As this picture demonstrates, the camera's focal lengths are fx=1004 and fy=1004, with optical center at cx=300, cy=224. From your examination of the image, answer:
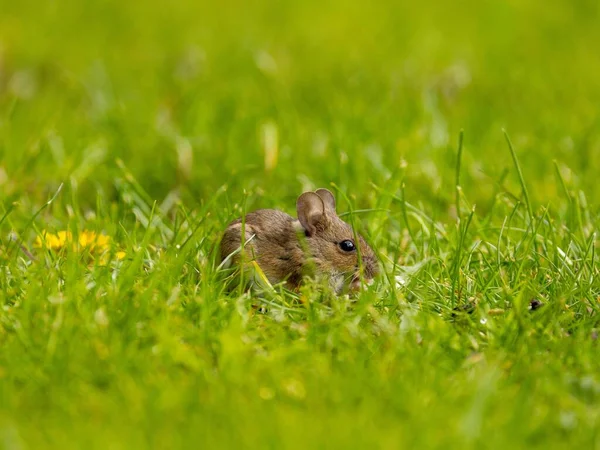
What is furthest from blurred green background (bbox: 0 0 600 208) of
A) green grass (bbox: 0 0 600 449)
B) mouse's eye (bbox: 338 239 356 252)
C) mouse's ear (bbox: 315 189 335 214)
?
mouse's eye (bbox: 338 239 356 252)

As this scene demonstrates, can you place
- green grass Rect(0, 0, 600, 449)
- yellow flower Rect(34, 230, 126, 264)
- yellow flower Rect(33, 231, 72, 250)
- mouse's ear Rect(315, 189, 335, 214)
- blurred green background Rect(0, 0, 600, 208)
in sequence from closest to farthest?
green grass Rect(0, 0, 600, 449)
yellow flower Rect(34, 230, 126, 264)
yellow flower Rect(33, 231, 72, 250)
mouse's ear Rect(315, 189, 335, 214)
blurred green background Rect(0, 0, 600, 208)

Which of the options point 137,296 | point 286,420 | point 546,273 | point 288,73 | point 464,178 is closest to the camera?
point 286,420

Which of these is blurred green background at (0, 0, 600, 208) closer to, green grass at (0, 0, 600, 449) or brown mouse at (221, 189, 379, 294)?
green grass at (0, 0, 600, 449)

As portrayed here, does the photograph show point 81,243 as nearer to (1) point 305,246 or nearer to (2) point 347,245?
(1) point 305,246

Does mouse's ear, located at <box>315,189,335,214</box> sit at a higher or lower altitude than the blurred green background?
higher

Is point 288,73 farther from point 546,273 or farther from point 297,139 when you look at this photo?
point 546,273

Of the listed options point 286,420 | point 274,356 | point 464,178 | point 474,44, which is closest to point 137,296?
point 274,356

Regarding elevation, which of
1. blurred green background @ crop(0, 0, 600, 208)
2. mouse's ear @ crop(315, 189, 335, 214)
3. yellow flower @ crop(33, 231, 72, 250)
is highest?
mouse's ear @ crop(315, 189, 335, 214)

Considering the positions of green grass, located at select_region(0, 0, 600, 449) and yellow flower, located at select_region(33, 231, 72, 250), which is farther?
yellow flower, located at select_region(33, 231, 72, 250)
